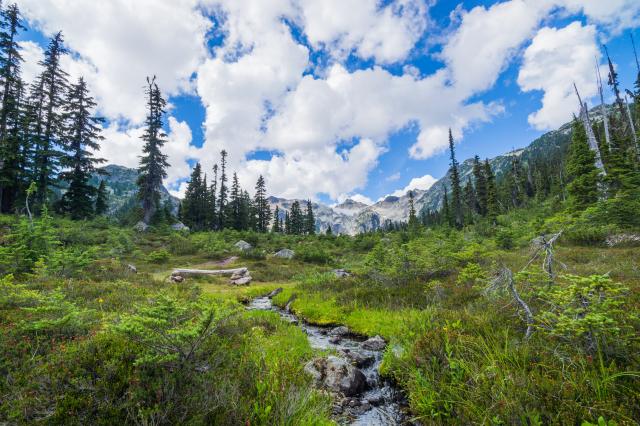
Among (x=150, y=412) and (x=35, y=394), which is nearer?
(x=150, y=412)

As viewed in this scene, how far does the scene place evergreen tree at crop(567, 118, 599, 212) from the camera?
21.8 metres

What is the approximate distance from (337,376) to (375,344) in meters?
2.41

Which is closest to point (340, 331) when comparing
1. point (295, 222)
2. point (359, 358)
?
point (359, 358)

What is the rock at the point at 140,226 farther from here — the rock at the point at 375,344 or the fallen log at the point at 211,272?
the rock at the point at 375,344

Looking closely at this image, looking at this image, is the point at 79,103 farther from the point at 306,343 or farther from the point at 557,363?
the point at 557,363

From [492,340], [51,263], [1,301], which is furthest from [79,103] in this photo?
[492,340]

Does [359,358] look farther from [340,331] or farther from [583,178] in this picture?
[583,178]

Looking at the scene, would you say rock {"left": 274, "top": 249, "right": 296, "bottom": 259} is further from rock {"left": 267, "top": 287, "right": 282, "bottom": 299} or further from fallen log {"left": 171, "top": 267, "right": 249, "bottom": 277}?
rock {"left": 267, "top": 287, "right": 282, "bottom": 299}

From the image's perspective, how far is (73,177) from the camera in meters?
30.8

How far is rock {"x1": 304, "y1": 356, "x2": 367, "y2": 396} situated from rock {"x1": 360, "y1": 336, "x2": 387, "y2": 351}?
179 cm

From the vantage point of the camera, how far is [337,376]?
16.8ft

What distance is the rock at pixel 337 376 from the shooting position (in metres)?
4.95

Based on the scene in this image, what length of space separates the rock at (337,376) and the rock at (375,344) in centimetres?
179

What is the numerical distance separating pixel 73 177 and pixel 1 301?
108ft
